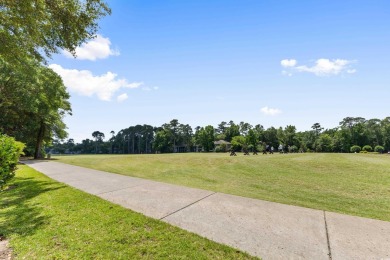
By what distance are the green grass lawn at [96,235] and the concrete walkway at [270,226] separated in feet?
1.15

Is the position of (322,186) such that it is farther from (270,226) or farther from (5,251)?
(5,251)

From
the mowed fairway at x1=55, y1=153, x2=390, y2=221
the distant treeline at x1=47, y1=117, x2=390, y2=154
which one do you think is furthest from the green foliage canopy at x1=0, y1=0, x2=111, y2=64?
the distant treeline at x1=47, y1=117, x2=390, y2=154

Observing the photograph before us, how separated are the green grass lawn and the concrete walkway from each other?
13.8 inches

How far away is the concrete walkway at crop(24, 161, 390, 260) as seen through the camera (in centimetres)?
340

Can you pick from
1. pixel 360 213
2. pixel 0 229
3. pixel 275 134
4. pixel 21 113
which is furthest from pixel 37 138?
pixel 275 134

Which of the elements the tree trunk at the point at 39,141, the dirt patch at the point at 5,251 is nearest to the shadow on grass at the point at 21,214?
the dirt patch at the point at 5,251

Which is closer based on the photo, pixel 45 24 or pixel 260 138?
pixel 45 24

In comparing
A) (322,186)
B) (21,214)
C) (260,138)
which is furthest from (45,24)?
(260,138)

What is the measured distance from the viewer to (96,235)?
4086mm

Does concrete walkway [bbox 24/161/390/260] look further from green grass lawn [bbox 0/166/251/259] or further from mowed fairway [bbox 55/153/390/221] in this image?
mowed fairway [bbox 55/153/390/221]

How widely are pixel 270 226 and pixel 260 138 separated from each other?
78.6 m

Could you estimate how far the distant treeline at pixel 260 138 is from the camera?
227 ft

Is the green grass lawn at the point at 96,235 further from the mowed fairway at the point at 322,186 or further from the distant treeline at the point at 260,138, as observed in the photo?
the distant treeline at the point at 260,138

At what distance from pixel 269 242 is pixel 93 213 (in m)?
4.06
